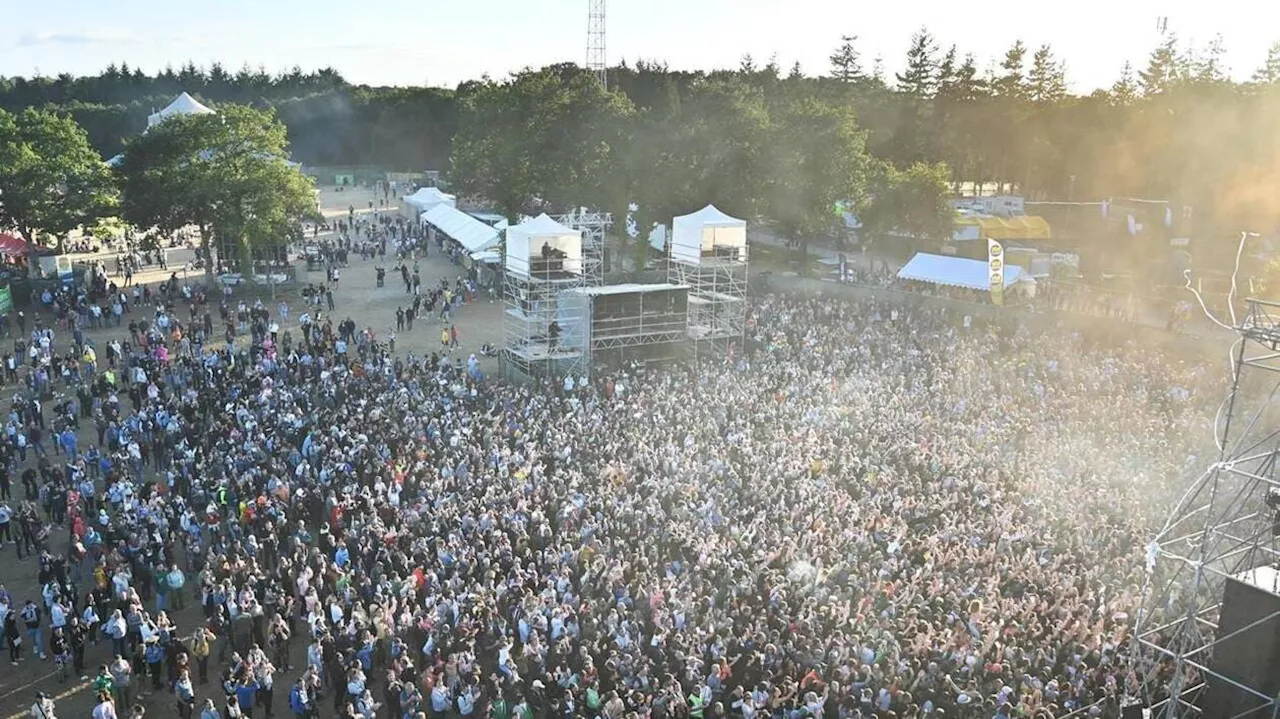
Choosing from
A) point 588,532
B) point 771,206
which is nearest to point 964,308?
point 771,206

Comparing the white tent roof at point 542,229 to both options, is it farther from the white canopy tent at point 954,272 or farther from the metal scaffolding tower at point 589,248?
the white canopy tent at point 954,272

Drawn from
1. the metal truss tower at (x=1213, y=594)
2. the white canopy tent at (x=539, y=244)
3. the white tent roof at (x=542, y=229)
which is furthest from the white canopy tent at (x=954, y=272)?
the metal truss tower at (x=1213, y=594)

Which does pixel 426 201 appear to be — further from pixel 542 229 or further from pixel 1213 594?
pixel 1213 594

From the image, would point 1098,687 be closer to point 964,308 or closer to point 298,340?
point 964,308

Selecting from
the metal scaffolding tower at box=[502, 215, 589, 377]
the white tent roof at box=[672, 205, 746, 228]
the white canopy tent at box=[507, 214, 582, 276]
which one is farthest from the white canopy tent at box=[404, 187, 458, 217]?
the metal scaffolding tower at box=[502, 215, 589, 377]

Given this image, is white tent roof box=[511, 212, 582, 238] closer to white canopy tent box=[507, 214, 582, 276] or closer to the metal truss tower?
white canopy tent box=[507, 214, 582, 276]

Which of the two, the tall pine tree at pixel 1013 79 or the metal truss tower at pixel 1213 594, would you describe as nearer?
the metal truss tower at pixel 1213 594
